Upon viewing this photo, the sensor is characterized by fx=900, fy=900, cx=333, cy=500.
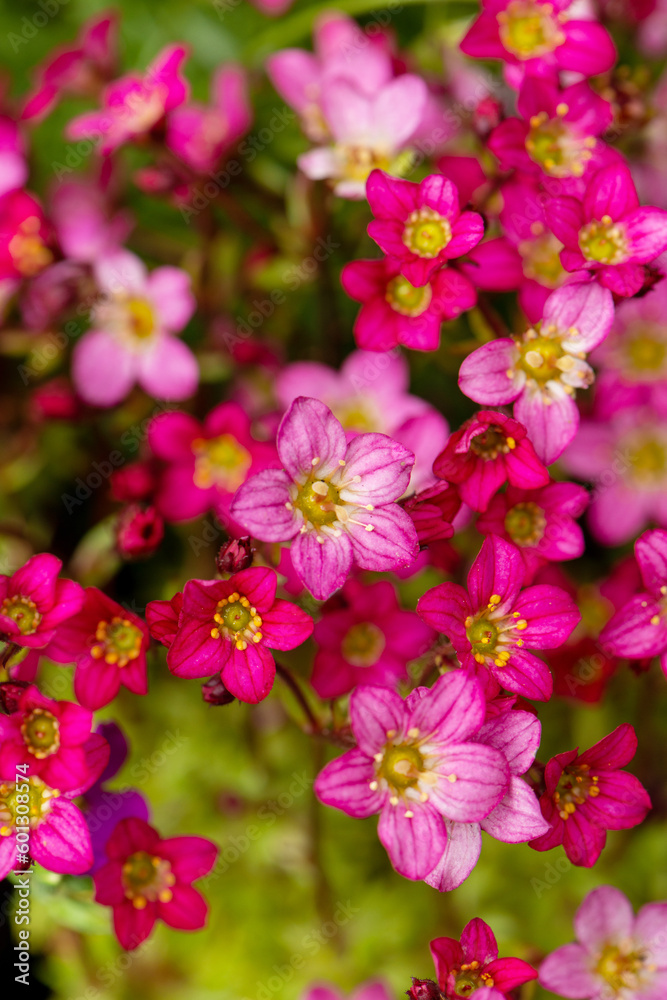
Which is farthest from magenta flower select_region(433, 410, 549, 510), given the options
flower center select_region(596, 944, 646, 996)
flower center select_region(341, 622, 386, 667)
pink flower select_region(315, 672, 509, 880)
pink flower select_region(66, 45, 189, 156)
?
→ pink flower select_region(66, 45, 189, 156)

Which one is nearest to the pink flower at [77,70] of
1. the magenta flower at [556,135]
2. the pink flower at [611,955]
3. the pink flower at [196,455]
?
the pink flower at [196,455]

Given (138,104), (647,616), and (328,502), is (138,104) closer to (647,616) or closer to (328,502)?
(328,502)

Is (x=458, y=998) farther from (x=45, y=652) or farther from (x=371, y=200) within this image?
(x=371, y=200)

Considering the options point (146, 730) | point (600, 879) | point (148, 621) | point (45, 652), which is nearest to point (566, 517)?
point (148, 621)

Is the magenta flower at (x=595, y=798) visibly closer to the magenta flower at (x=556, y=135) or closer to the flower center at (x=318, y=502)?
the flower center at (x=318, y=502)

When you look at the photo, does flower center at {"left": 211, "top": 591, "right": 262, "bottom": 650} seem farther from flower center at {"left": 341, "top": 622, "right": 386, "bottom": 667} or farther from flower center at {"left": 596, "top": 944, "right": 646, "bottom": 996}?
flower center at {"left": 596, "top": 944, "right": 646, "bottom": 996}
